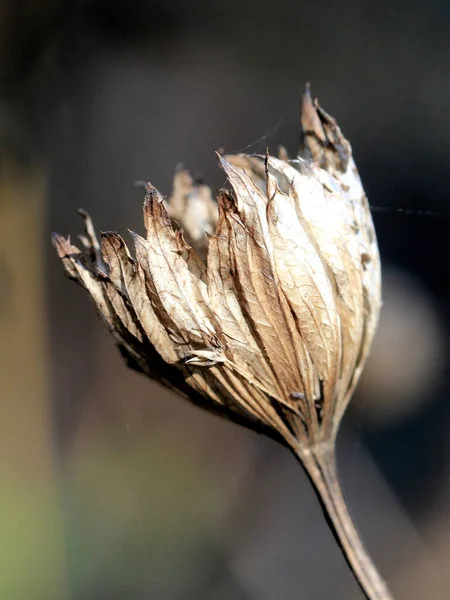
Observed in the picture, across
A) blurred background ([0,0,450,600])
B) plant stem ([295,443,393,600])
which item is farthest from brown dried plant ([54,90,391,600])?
blurred background ([0,0,450,600])

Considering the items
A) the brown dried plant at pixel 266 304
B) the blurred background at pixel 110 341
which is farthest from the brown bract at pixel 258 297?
the blurred background at pixel 110 341

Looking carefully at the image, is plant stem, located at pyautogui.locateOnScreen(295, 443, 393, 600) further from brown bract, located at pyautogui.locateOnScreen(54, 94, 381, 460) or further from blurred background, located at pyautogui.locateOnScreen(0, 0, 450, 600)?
blurred background, located at pyautogui.locateOnScreen(0, 0, 450, 600)

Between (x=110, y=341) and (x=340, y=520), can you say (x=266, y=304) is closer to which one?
(x=340, y=520)

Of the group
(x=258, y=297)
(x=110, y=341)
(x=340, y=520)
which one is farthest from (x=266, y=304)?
(x=110, y=341)

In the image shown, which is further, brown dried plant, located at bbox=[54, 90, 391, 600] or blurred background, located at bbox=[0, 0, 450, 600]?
blurred background, located at bbox=[0, 0, 450, 600]

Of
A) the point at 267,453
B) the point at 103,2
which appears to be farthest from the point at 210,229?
the point at 103,2

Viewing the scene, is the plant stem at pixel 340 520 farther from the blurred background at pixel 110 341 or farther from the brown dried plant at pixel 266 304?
the blurred background at pixel 110 341

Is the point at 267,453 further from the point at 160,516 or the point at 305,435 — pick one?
the point at 305,435
